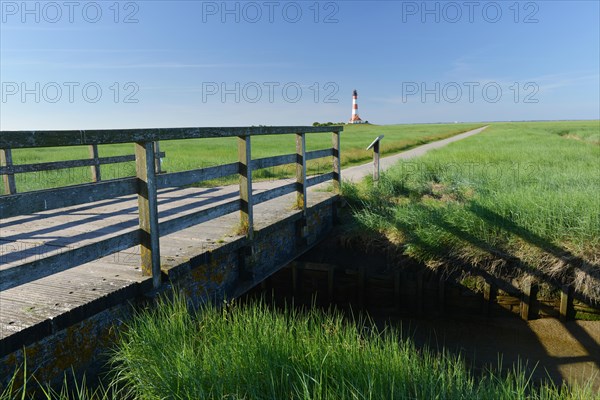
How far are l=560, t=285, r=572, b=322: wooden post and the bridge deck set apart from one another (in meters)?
3.99

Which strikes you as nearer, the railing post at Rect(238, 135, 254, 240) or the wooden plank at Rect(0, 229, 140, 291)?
the wooden plank at Rect(0, 229, 140, 291)

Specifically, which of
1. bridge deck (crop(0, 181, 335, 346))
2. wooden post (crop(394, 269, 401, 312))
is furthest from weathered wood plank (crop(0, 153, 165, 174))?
wooden post (crop(394, 269, 401, 312))

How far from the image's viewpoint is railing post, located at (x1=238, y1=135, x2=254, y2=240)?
5.81 m

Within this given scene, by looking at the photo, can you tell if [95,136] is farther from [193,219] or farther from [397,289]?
[397,289]

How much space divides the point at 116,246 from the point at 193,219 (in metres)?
1.05

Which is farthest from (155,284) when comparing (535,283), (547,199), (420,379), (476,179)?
(476,179)

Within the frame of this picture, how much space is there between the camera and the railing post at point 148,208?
13.8 feet

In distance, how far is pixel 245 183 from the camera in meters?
5.91

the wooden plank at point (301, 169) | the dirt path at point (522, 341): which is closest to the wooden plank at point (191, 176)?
the wooden plank at point (301, 169)

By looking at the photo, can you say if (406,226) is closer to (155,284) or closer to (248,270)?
(248,270)

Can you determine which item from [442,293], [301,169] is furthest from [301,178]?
[442,293]

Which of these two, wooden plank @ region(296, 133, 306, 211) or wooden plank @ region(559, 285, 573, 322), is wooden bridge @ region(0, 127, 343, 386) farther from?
wooden plank @ region(559, 285, 573, 322)

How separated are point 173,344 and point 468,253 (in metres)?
5.51

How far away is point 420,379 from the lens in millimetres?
3113
